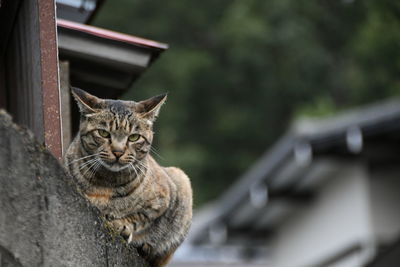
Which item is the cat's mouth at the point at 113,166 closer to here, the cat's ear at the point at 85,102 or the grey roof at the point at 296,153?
the cat's ear at the point at 85,102

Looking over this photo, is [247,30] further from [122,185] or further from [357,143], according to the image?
[122,185]

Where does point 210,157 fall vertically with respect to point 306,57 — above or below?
below

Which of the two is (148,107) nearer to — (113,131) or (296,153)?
(113,131)

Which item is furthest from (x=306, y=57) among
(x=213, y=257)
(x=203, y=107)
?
(x=213, y=257)

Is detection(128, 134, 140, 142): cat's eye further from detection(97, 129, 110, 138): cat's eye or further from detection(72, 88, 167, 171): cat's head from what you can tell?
detection(97, 129, 110, 138): cat's eye

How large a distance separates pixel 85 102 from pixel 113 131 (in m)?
0.25

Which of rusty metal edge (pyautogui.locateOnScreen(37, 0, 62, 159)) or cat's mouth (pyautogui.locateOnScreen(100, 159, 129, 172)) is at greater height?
rusty metal edge (pyautogui.locateOnScreen(37, 0, 62, 159))

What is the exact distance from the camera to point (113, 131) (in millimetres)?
5578

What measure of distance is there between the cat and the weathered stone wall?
0.88 meters

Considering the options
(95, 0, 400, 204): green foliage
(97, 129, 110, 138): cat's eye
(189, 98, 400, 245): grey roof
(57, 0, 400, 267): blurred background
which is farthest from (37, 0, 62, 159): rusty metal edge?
(95, 0, 400, 204): green foliage

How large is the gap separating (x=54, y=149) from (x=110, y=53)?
6.95ft

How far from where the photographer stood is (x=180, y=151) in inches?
1196

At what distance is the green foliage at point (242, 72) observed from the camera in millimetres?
32531

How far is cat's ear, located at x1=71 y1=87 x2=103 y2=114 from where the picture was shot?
558 cm
